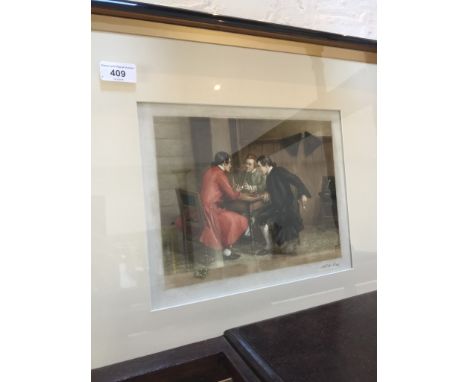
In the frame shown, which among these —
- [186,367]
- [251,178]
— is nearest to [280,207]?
[251,178]

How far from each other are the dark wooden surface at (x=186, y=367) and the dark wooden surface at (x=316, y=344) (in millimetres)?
22

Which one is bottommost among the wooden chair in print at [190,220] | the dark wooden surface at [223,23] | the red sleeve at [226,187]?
the wooden chair in print at [190,220]

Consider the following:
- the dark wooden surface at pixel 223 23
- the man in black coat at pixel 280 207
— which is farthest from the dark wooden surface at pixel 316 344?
the dark wooden surface at pixel 223 23

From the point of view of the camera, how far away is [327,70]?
2.31 feet

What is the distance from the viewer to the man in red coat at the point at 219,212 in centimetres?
61

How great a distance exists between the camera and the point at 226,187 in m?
0.63

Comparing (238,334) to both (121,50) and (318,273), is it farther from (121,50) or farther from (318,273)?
(121,50)

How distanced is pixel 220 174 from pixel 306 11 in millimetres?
429

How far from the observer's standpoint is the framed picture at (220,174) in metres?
0.55

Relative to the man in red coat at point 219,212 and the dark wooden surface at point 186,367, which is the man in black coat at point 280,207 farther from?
the dark wooden surface at point 186,367

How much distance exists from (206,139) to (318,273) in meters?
0.40
